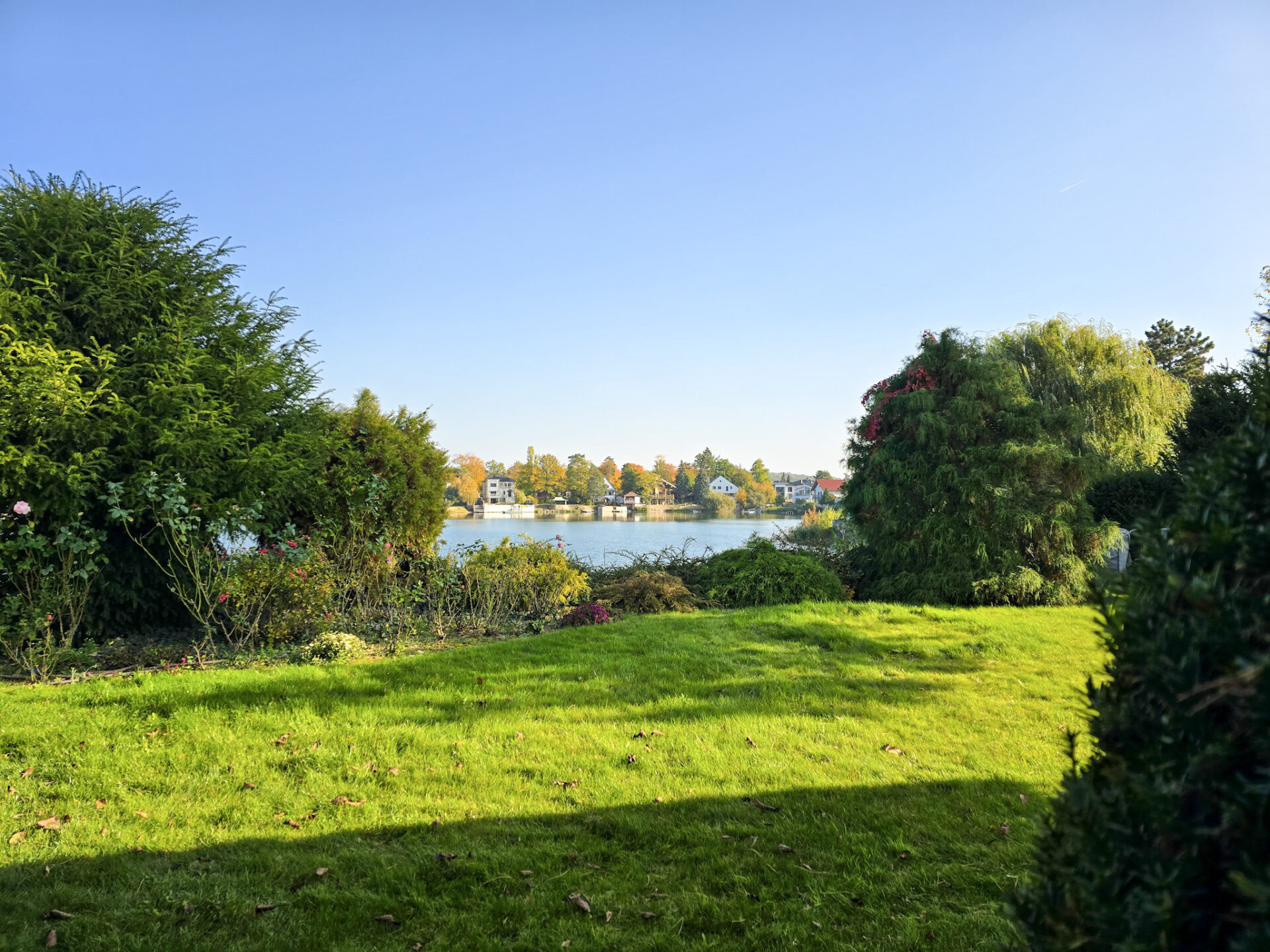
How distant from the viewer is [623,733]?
5234 millimetres

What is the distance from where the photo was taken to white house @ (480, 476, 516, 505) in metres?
42.2

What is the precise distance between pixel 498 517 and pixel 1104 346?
20.3 m

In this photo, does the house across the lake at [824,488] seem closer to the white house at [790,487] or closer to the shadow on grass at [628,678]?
Answer: the white house at [790,487]

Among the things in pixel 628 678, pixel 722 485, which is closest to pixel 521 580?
pixel 628 678

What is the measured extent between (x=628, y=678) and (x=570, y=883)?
3.24 metres

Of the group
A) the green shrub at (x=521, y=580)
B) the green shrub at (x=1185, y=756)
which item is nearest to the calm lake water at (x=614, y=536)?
the green shrub at (x=521, y=580)

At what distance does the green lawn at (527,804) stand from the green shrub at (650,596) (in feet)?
10.5

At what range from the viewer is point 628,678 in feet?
21.5

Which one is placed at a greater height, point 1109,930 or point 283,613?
point 1109,930

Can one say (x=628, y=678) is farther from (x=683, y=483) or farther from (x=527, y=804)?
(x=683, y=483)

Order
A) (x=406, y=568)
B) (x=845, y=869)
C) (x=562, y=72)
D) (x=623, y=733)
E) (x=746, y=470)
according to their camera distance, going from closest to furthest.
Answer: (x=845, y=869) < (x=623, y=733) < (x=562, y=72) < (x=406, y=568) < (x=746, y=470)

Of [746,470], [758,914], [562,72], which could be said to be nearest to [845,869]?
[758,914]

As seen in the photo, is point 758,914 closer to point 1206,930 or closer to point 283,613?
point 1206,930

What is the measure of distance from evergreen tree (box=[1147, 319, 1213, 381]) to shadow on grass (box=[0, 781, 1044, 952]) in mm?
45970
